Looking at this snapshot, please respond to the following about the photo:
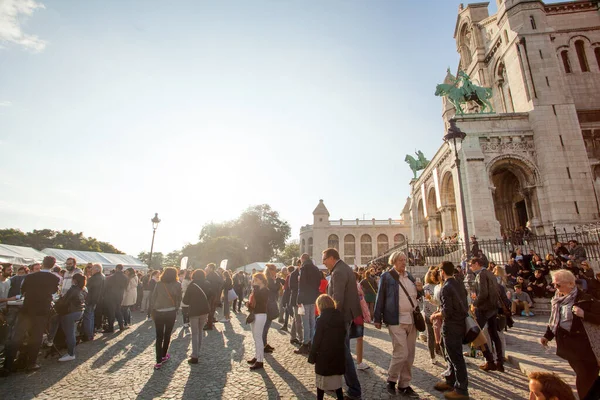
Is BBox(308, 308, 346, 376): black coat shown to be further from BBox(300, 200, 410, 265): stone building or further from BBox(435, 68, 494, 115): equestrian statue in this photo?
BBox(300, 200, 410, 265): stone building

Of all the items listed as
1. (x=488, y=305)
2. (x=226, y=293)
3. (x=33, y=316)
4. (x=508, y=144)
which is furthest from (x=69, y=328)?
(x=508, y=144)

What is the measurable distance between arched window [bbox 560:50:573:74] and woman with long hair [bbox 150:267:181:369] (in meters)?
28.5

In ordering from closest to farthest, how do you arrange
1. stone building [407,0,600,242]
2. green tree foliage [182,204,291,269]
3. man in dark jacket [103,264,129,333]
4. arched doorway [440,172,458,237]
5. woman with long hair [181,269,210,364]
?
woman with long hair [181,269,210,364], man in dark jacket [103,264,129,333], stone building [407,0,600,242], arched doorway [440,172,458,237], green tree foliage [182,204,291,269]

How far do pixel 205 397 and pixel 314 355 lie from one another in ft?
6.02

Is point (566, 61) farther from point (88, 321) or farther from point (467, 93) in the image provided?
point (88, 321)

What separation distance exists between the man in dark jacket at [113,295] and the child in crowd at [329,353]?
25.8 ft

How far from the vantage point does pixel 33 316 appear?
17.9 feet

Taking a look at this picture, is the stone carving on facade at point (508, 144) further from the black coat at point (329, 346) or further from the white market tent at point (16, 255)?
the white market tent at point (16, 255)

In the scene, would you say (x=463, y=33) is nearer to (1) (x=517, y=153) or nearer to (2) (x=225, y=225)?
(1) (x=517, y=153)

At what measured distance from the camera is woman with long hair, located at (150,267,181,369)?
539 centimetres

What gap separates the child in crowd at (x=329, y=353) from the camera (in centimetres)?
329

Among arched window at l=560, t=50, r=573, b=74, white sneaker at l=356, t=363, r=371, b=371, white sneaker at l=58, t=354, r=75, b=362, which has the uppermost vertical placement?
arched window at l=560, t=50, r=573, b=74

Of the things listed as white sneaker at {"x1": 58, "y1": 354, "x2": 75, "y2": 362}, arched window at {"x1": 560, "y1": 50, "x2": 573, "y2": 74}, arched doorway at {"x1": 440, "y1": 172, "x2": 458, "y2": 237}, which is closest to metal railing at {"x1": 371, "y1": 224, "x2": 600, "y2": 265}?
arched doorway at {"x1": 440, "y1": 172, "x2": 458, "y2": 237}

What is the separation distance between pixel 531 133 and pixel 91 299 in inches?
895
